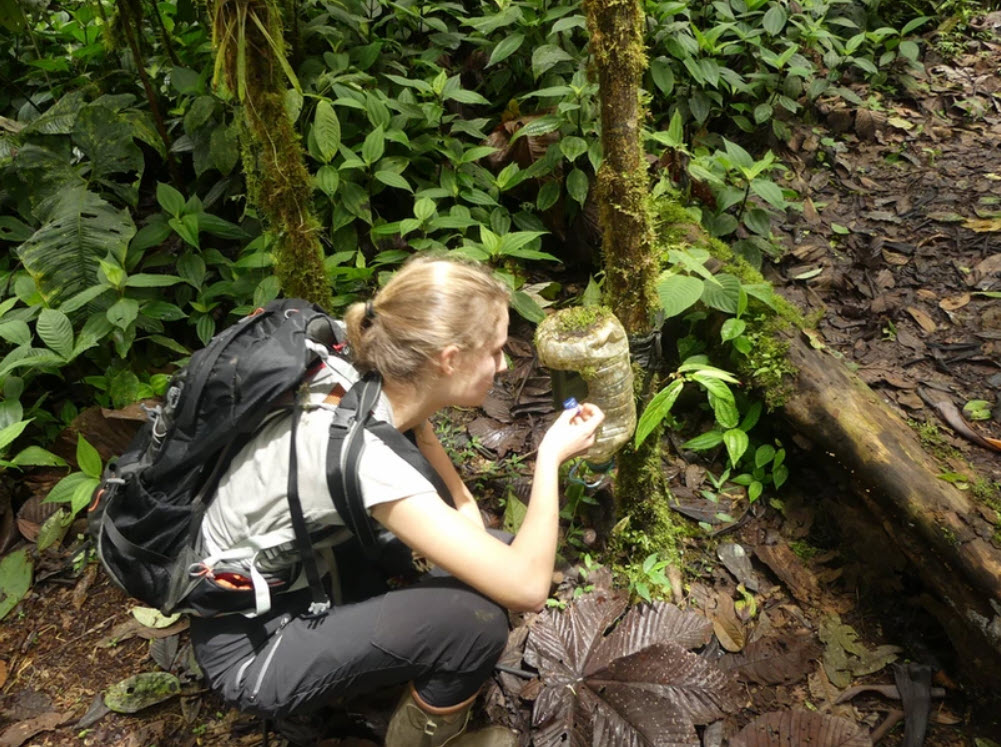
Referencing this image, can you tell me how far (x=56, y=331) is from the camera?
3145mm

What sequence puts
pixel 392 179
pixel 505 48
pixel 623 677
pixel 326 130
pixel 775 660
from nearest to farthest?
pixel 623 677, pixel 775 660, pixel 326 130, pixel 392 179, pixel 505 48

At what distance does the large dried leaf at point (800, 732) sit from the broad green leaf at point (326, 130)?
3118 mm

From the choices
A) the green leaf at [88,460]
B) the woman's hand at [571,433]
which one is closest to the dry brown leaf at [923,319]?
the woman's hand at [571,433]

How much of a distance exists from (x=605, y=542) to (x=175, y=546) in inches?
68.9

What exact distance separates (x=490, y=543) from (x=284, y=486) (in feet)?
1.93

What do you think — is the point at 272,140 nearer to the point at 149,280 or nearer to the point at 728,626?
the point at 149,280

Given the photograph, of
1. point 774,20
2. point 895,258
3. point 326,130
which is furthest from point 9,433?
point 774,20

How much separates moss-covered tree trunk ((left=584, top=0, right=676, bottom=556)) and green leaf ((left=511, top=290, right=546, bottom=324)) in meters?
0.88

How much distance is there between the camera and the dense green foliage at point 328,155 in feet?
11.1

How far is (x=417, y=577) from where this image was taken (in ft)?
8.57

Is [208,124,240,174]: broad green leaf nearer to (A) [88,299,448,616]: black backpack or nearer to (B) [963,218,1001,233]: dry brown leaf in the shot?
(A) [88,299,448,616]: black backpack

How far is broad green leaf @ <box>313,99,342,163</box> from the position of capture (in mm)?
3484

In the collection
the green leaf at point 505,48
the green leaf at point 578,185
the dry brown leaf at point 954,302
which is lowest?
the dry brown leaf at point 954,302

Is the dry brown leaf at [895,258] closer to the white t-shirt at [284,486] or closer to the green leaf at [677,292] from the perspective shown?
the green leaf at [677,292]
